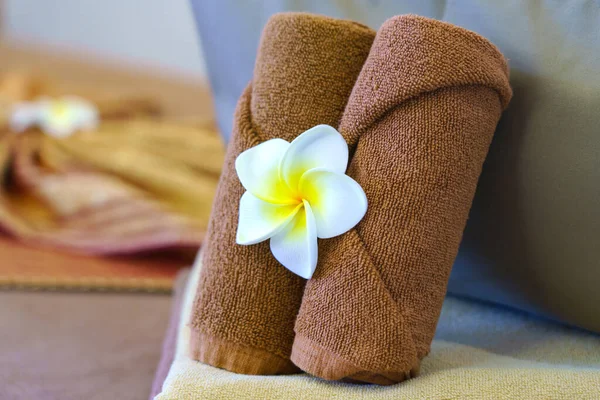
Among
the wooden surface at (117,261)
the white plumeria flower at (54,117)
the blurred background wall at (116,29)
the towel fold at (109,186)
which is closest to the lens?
the wooden surface at (117,261)

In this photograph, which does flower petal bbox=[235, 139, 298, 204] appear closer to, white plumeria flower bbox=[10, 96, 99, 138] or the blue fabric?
the blue fabric

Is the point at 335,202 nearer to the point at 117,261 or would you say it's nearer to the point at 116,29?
the point at 117,261

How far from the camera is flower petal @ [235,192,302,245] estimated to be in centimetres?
39

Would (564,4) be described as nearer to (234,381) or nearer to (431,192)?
(431,192)

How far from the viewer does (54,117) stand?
3.67 ft

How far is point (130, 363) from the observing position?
619 millimetres

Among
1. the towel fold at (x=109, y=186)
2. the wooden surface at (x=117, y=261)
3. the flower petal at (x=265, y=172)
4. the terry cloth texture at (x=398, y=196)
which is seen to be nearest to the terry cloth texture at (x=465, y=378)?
the terry cloth texture at (x=398, y=196)

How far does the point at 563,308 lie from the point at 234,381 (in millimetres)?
256

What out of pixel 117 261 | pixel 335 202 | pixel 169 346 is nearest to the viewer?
pixel 335 202

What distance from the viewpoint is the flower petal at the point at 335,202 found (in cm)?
37

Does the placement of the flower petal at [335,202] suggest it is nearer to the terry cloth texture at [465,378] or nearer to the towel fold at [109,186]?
the terry cloth texture at [465,378]

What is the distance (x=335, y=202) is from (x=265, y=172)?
0.05 meters

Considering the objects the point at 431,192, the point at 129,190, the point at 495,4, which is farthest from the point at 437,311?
the point at 129,190

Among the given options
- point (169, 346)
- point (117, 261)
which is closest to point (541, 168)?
point (169, 346)
